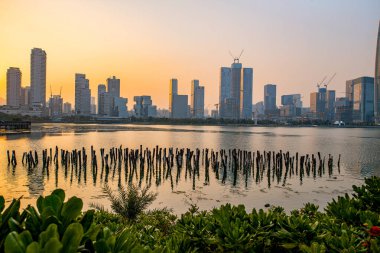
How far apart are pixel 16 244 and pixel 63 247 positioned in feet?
1.04

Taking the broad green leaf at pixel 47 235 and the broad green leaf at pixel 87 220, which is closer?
the broad green leaf at pixel 47 235

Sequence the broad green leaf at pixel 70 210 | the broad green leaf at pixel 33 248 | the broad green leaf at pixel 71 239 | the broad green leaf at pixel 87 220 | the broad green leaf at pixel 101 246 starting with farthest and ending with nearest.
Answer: the broad green leaf at pixel 87 220, the broad green leaf at pixel 70 210, the broad green leaf at pixel 101 246, the broad green leaf at pixel 71 239, the broad green leaf at pixel 33 248

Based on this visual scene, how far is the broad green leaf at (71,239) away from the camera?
2.30 metres

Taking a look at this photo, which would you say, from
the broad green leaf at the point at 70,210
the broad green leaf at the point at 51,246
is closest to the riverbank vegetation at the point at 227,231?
the broad green leaf at the point at 70,210

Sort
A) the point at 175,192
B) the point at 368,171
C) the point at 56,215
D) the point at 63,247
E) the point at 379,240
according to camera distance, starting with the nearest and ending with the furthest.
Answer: the point at 63,247 < the point at 56,215 < the point at 379,240 < the point at 175,192 < the point at 368,171

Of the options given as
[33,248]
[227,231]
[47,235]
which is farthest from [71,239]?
[227,231]

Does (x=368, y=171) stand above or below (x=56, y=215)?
below

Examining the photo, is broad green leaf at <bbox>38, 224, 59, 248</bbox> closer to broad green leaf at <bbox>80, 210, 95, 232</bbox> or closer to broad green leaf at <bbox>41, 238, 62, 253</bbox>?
broad green leaf at <bbox>41, 238, 62, 253</bbox>

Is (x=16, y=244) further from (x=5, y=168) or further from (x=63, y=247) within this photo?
(x=5, y=168)

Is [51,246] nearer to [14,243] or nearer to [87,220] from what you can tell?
[14,243]

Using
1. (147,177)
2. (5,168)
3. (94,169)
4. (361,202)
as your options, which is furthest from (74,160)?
(361,202)

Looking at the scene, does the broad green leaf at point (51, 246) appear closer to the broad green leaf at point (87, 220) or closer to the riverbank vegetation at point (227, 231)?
the riverbank vegetation at point (227, 231)

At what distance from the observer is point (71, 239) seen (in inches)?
91.1

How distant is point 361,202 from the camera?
24.3 ft
